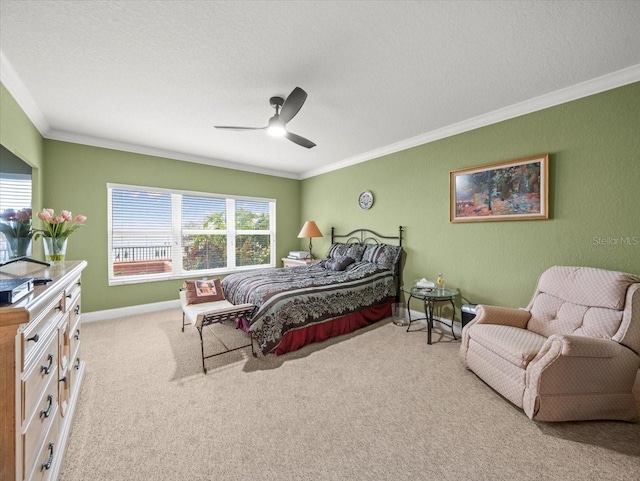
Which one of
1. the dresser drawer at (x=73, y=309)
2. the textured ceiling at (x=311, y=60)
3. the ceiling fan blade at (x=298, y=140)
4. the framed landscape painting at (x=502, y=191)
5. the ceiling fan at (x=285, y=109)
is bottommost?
the dresser drawer at (x=73, y=309)

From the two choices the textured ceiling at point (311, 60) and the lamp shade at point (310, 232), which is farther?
the lamp shade at point (310, 232)

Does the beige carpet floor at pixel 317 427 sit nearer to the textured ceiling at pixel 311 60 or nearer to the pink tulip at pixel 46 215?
the pink tulip at pixel 46 215

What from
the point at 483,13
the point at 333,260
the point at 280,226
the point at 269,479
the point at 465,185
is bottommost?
the point at 269,479

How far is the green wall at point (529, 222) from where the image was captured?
2.40 m

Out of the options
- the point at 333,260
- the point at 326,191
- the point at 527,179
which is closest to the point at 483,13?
the point at 527,179

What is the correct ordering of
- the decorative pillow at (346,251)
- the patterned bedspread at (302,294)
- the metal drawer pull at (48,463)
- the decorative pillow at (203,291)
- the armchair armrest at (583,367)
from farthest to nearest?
the decorative pillow at (346,251) < the decorative pillow at (203,291) < the patterned bedspread at (302,294) < the armchair armrest at (583,367) < the metal drawer pull at (48,463)

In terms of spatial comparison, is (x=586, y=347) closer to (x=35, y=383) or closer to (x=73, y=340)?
(x=35, y=383)

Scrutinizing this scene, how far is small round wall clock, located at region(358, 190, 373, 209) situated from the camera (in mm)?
4652

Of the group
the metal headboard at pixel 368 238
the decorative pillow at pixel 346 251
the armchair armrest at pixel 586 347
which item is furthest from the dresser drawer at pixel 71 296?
the metal headboard at pixel 368 238

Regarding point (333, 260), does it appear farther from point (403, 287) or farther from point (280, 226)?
point (280, 226)

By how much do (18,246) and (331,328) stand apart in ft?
9.32

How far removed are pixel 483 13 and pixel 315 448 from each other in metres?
2.96

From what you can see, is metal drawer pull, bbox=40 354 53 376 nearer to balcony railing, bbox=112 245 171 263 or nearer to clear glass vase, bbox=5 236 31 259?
clear glass vase, bbox=5 236 31 259

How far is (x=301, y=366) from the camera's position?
2.61 meters
